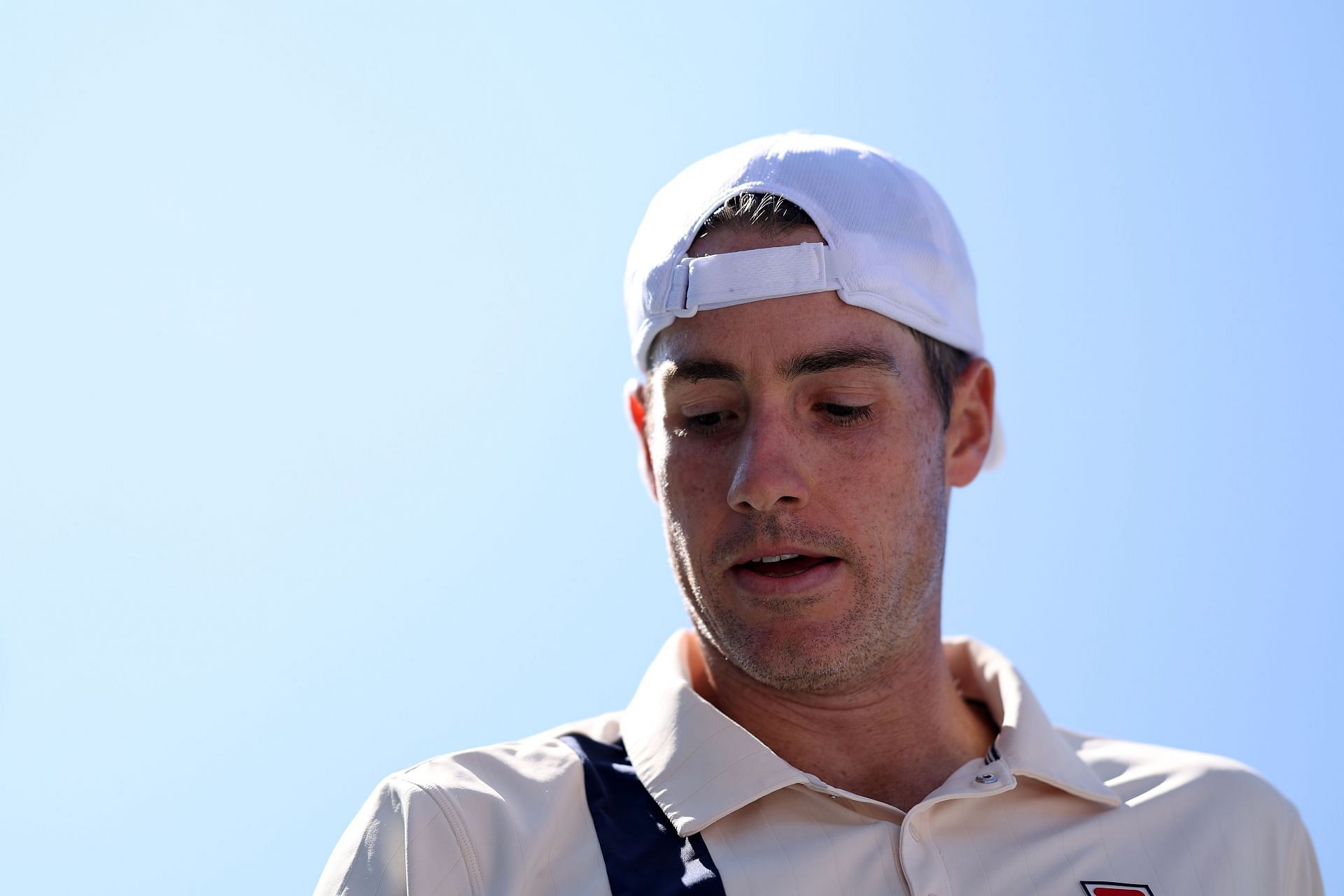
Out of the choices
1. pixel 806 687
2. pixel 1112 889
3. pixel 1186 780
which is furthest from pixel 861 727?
pixel 1186 780

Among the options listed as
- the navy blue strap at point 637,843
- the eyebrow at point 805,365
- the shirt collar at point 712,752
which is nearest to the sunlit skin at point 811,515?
the eyebrow at point 805,365

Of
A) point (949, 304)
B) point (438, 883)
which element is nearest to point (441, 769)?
point (438, 883)

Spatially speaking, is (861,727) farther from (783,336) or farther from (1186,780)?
(783,336)

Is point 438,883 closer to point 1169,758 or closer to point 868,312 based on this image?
point 868,312

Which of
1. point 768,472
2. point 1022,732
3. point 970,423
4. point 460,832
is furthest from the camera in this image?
point 970,423

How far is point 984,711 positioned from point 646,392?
96 cm

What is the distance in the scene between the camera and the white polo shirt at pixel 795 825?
2.01 m

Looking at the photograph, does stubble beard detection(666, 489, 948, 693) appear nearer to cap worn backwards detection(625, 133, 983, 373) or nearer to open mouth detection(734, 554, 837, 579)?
open mouth detection(734, 554, 837, 579)

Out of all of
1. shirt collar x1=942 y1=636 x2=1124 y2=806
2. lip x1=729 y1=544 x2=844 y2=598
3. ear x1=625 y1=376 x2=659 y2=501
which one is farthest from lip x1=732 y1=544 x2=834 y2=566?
shirt collar x1=942 y1=636 x2=1124 y2=806

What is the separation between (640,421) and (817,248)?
0.61 metres

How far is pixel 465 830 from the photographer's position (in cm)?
202

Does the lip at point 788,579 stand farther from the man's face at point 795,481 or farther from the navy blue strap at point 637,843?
the navy blue strap at point 637,843

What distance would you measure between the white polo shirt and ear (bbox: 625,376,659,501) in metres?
0.39

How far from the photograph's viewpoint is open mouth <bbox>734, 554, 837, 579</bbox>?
221cm
